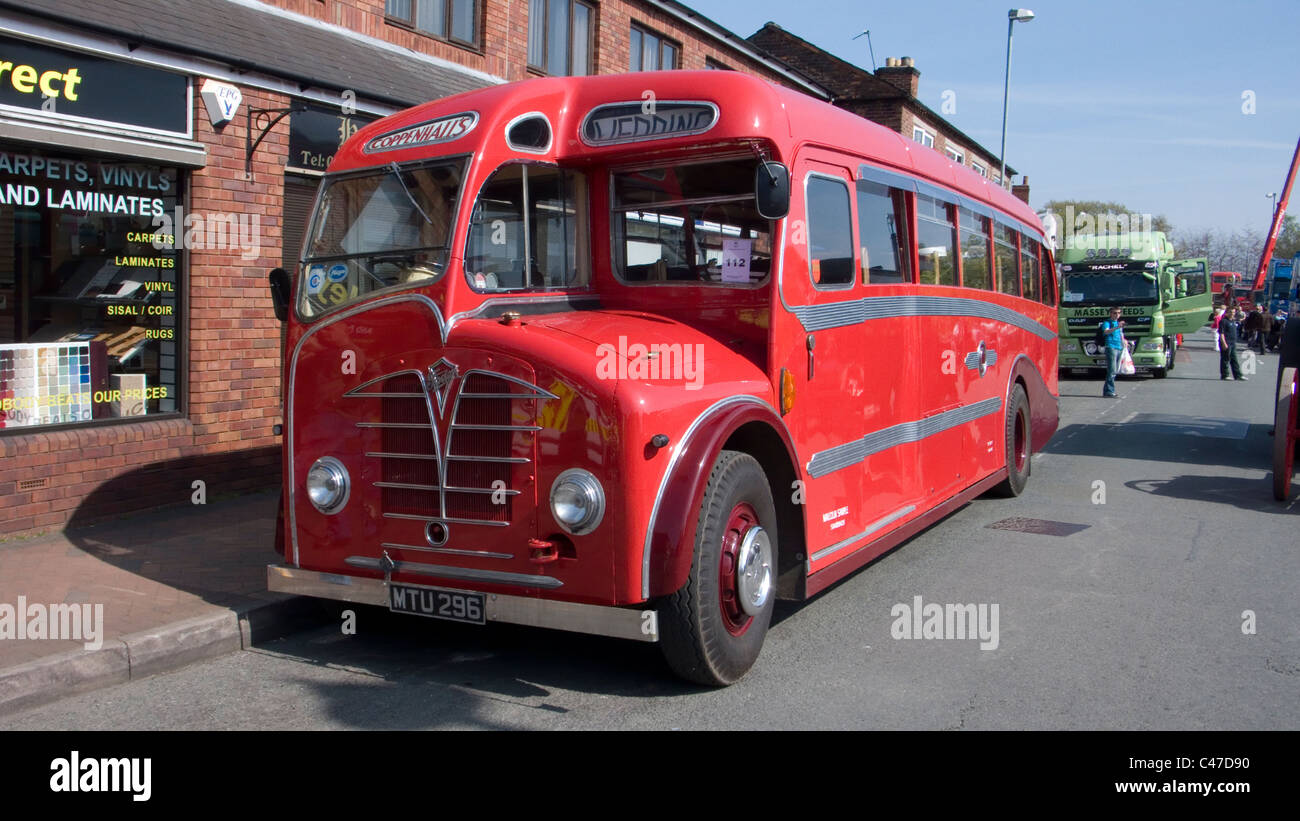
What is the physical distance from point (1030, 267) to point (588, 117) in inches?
260

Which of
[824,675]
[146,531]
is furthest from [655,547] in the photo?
[146,531]

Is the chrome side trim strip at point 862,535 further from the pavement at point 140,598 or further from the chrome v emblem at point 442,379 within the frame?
the pavement at point 140,598

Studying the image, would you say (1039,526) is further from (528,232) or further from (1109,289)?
(1109,289)

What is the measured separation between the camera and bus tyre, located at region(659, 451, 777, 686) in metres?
4.71

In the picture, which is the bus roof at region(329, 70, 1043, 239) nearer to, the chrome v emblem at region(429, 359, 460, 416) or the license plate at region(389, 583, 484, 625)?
the chrome v emblem at region(429, 359, 460, 416)

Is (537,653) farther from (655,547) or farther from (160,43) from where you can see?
(160,43)

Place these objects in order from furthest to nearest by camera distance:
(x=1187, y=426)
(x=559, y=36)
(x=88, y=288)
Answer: (x=1187, y=426), (x=559, y=36), (x=88, y=288)

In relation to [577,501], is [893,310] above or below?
above

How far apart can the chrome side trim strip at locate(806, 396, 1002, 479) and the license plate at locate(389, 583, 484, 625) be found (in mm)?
1894

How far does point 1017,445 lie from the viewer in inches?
401

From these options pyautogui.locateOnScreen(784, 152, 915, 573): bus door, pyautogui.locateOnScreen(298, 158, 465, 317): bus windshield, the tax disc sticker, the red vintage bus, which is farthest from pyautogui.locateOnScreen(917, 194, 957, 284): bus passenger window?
the tax disc sticker

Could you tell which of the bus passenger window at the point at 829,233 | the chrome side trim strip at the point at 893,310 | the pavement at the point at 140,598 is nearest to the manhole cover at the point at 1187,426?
the chrome side trim strip at the point at 893,310

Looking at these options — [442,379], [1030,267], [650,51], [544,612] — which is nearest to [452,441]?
[442,379]

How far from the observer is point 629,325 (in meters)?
5.34
